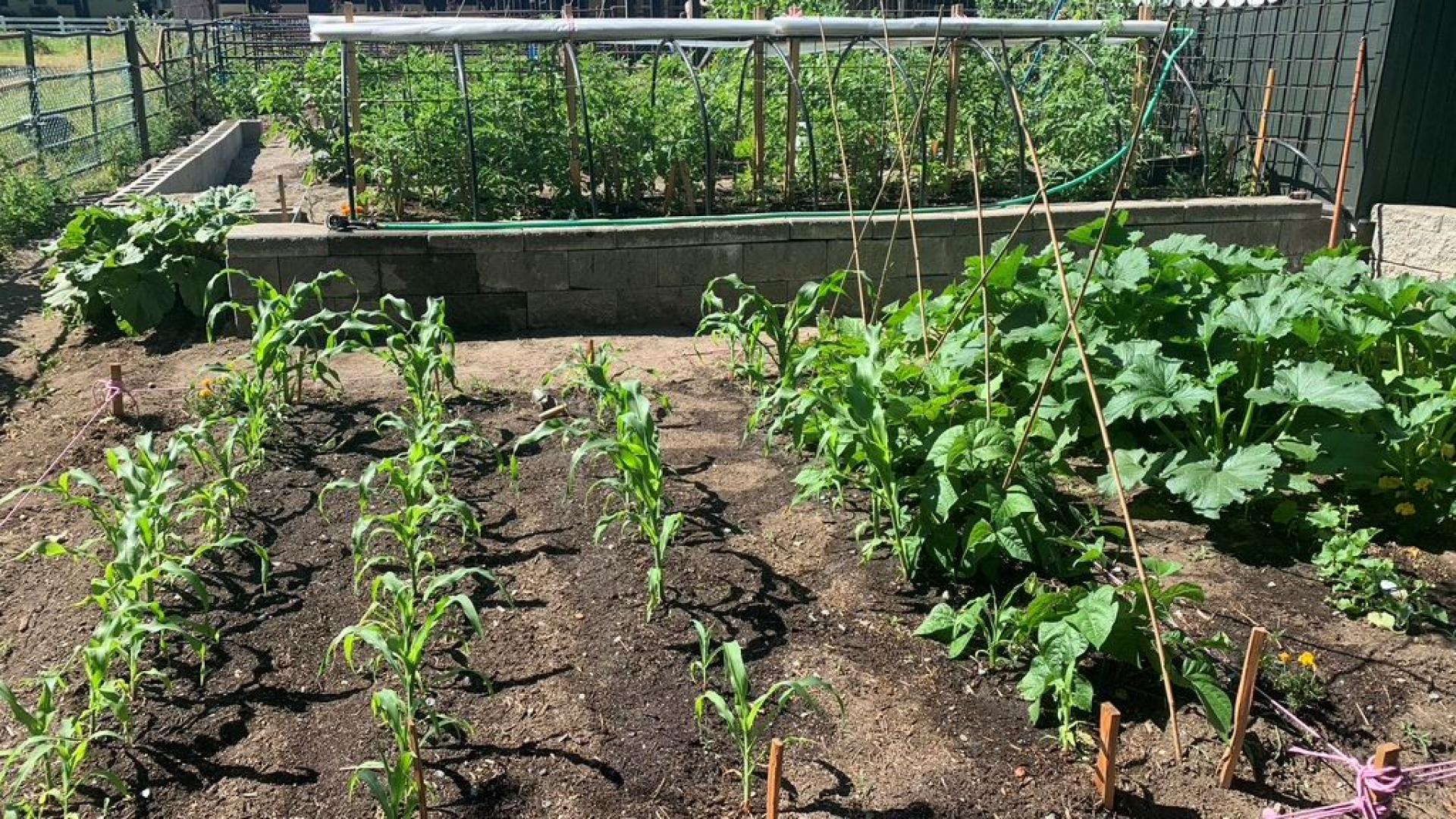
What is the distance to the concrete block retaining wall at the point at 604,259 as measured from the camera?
6.49 metres

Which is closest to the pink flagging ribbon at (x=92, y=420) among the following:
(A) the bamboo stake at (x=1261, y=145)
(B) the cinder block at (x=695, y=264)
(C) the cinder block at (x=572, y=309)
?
(C) the cinder block at (x=572, y=309)

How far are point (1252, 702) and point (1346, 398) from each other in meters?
1.27

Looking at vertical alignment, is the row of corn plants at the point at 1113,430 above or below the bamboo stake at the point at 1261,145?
below

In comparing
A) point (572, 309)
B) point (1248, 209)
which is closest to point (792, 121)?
point (572, 309)

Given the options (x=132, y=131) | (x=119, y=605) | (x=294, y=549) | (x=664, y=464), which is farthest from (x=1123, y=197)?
(x=132, y=131)

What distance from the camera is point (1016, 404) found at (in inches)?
182

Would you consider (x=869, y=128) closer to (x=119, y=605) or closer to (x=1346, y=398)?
(x=1346, y=398)

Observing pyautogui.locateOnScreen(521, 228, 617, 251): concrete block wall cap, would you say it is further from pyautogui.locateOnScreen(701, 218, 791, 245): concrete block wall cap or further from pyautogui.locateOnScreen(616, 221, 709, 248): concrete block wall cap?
pyautogui.locateOnScreen(701, 218, 791, 245): concrete block wall cap

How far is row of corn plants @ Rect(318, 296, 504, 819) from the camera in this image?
108 inches

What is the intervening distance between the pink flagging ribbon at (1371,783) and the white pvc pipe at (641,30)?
4.70 meters

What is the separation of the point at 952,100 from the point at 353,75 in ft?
12.5

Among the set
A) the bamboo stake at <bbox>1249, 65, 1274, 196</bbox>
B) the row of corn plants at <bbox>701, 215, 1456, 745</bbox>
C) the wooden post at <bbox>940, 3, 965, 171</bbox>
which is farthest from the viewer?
the bamboo stake at <bbox>1249, 65, 1274, 196</bbox>

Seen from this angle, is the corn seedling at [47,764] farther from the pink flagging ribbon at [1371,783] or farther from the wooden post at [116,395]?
the pink flagging ribbon at [1371,783]

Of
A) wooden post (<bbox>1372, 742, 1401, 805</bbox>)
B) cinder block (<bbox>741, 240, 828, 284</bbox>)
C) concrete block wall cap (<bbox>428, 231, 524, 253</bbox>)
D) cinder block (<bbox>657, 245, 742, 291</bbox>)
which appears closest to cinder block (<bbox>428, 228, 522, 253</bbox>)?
concrete block wall cap (<bbox>428, 231, 524, 253</bbox>)
